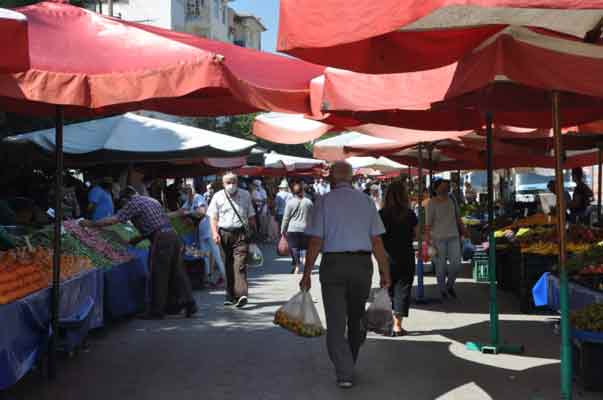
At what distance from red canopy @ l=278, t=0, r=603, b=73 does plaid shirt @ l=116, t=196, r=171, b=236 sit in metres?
5.07

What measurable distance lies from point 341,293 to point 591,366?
2.14m

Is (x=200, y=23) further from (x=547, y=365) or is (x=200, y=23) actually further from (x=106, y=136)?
(x=547, y=365)

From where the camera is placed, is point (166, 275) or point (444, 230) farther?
point (444, 230)

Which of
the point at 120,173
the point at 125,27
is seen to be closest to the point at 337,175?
the point at 125,27

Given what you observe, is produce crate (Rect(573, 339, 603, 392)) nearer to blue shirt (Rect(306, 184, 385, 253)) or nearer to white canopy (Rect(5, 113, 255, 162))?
blue shirt (Rect(306, 184, 385, 253))

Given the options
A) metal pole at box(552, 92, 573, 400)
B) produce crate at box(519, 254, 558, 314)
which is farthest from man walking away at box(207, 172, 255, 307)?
metal pole at box(552, 92, 573, 400)

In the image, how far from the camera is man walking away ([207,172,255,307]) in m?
11.4

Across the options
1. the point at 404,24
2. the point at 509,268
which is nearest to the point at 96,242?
the point at 404,24

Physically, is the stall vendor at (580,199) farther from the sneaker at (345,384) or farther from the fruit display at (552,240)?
the sneaker at (345,384)

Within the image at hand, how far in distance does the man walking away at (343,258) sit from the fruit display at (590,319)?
1.77 metres

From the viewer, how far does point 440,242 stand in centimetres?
1180

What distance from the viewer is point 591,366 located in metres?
6.57

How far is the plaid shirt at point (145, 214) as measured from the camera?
9875mm

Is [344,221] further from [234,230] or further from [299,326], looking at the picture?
[234,230]
